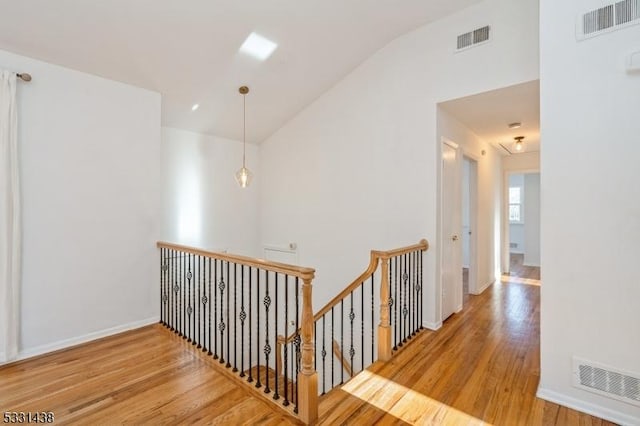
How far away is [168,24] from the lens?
2.92 m

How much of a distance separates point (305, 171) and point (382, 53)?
6.72 ft

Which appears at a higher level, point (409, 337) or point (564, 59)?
point (564, 59)

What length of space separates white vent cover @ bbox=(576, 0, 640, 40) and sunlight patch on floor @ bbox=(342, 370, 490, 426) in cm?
265

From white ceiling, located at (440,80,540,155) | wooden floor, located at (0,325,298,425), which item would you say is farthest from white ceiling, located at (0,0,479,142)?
wooden floor, located at (0,325,298,425)

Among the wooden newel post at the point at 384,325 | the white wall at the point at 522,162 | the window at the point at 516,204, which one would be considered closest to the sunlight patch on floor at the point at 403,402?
the wooden newel post at the point at 384,325

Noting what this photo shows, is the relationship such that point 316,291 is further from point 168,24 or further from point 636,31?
point 636,31

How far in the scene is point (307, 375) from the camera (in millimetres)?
2020

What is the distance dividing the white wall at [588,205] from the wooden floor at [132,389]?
1995mm

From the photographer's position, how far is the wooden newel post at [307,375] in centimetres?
199

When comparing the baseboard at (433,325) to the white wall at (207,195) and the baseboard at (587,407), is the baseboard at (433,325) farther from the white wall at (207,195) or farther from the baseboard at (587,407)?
the white wall at (207,195)

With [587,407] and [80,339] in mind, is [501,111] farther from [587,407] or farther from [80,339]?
[80,339]

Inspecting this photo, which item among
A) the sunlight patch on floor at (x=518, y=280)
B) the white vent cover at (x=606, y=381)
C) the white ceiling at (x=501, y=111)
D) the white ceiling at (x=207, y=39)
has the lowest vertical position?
the sunlight patch on floor at (x=518, y=280)

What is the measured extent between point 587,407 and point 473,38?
3346 millimetres

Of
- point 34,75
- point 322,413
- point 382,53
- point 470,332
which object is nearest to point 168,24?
point 34,75
